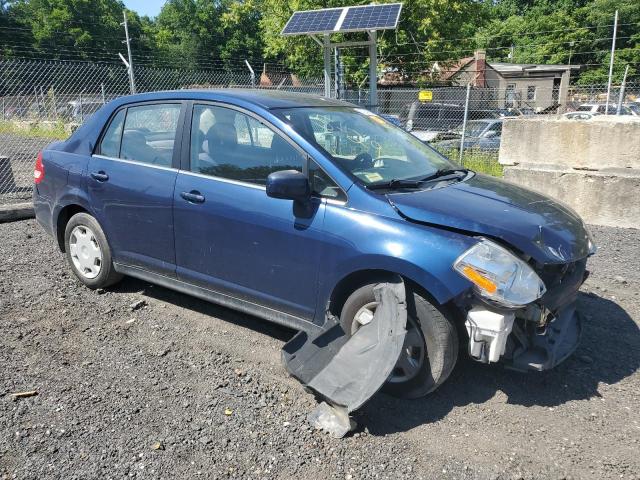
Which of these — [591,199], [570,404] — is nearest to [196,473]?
[570,404]

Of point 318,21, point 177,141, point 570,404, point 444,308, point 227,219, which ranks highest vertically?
point 318,21

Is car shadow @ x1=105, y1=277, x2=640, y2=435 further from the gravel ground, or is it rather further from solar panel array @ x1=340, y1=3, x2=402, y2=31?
solar panel array @ x1=340, y1=3, x2=402, y2=31

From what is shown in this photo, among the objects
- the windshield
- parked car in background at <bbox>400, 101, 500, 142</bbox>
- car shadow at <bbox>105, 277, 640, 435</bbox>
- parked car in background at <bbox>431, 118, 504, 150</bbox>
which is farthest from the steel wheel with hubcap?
parked car in background at <bbox>400, 101, 500, 142</bbox>

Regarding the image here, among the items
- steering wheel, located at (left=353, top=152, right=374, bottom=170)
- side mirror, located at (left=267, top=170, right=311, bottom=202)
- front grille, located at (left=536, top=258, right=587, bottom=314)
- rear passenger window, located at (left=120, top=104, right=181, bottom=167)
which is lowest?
front grille, located at (left=536, top=258, right=587, bottom=314)

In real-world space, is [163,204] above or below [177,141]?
below

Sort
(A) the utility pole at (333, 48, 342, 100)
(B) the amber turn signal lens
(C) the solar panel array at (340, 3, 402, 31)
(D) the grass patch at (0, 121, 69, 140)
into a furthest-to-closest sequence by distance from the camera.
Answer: (D) the grass patch at (0, 121, 69, 140), (C) the solar panel array at (340, 3, 402, 31), (A) the utility pole at (333, 48, 342, 100), (B) the amber turn signal lens

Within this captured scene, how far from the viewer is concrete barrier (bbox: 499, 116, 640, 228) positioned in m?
6.96

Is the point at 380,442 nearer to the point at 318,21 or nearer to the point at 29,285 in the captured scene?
the point at 29,285

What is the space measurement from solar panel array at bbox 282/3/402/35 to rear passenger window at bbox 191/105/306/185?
7543 millimetres

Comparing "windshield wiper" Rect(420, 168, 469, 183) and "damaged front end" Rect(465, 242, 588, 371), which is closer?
"damaged front end" Rect(465, 242, 588, 371)

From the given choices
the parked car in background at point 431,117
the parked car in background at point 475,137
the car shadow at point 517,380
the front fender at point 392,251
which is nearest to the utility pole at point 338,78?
the parked car in background at point 475,137

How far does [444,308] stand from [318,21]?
996cm

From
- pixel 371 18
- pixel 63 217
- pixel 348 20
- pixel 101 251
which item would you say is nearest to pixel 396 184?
pixel 101 251

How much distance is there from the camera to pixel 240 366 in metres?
3.67
